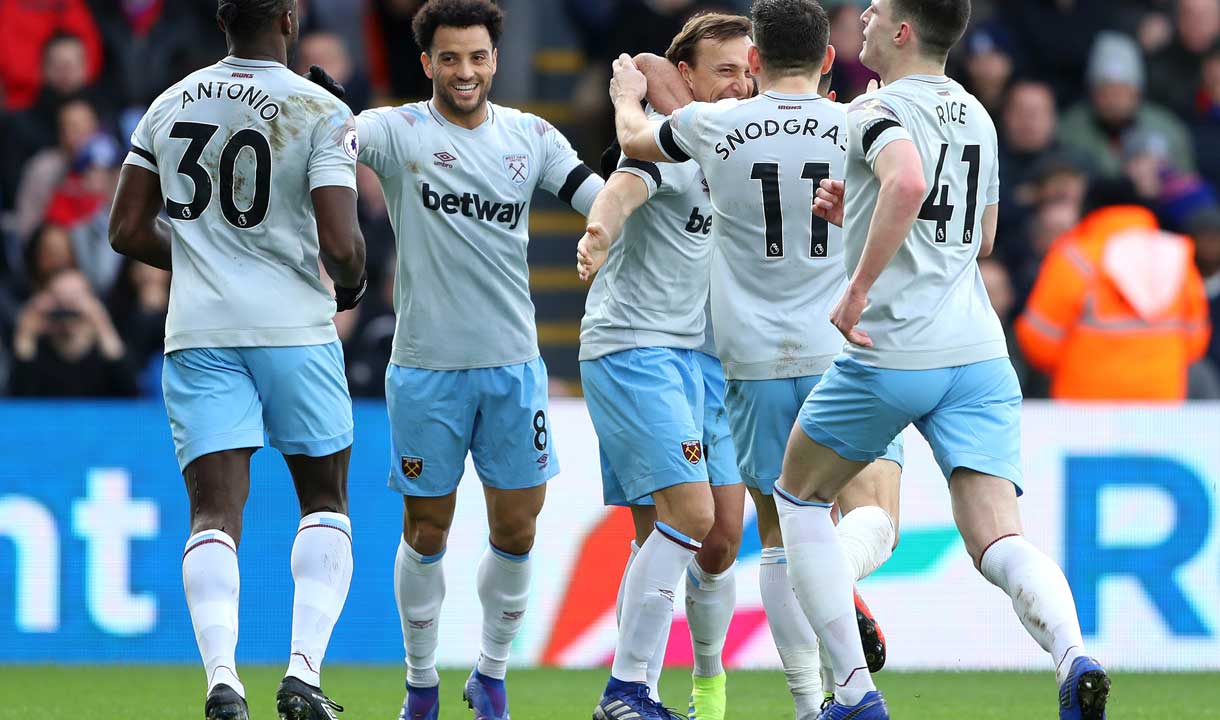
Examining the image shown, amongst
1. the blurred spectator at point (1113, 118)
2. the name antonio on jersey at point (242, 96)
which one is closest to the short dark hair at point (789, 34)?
the name antonio on jersey at point (242, 96)

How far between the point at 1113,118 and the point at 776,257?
309 inches

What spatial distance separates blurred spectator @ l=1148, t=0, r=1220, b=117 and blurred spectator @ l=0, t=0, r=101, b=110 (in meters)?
7.86

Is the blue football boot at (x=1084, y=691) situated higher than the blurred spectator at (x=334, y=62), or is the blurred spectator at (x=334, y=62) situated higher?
the blurred spectator at (x=334, y=62)

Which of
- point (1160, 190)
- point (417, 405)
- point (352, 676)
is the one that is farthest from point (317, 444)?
point (1160, 190)

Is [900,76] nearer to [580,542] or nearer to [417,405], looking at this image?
[417,405]

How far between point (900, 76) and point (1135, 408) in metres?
4.86

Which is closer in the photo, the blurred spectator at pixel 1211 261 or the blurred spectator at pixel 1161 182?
the blurred spectator at pixel 1211 261

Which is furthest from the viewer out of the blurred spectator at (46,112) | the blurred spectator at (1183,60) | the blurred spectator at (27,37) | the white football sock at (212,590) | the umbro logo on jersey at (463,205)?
the blurred spectator at (1183,60)

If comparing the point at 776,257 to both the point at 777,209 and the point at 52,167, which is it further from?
the point at 52,167

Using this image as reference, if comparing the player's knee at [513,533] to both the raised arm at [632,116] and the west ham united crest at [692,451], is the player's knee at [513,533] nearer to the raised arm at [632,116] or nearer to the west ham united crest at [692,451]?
the west ham united crest at [692,451]

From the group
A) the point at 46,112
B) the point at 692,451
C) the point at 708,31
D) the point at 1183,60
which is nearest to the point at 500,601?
the point at 692,451

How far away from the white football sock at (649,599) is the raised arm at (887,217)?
143 centimetres

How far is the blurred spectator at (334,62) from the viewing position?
12.9 m

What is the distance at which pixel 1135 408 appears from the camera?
10.1 metres
